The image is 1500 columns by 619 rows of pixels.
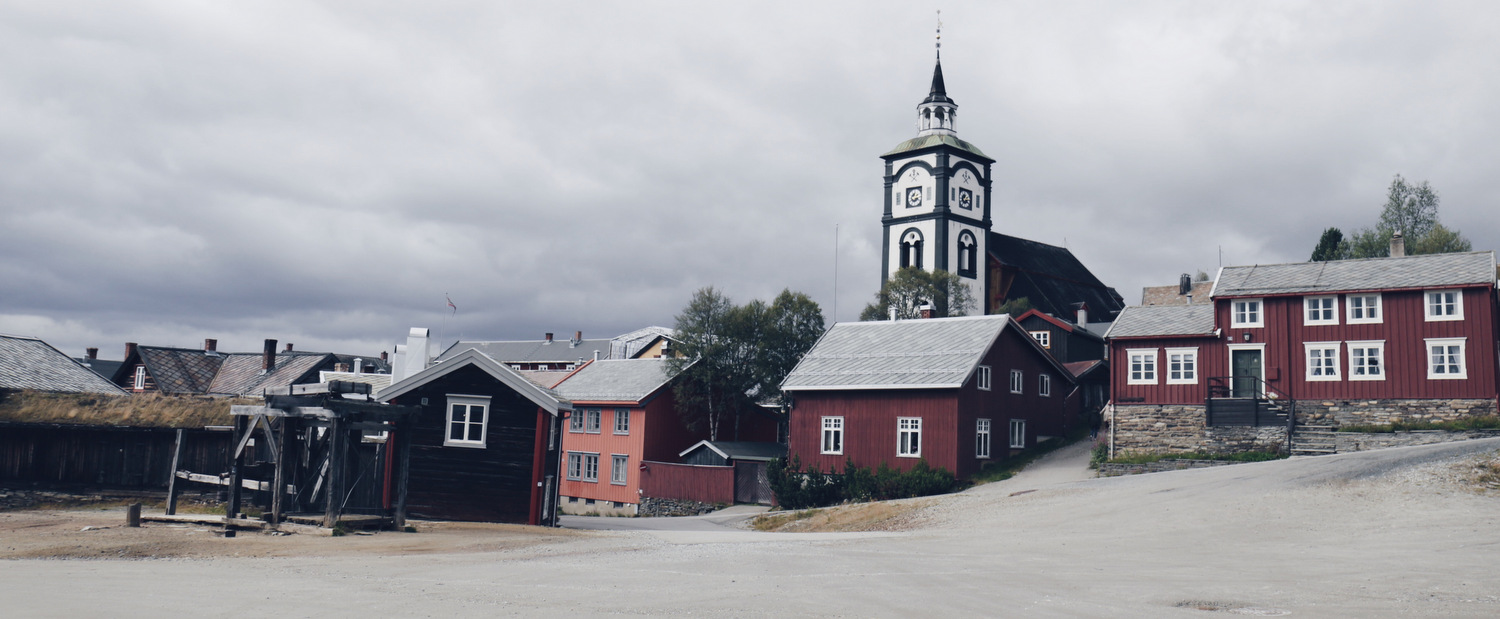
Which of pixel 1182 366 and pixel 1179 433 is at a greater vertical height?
pixel 1182 366

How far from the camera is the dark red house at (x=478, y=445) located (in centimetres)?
2825

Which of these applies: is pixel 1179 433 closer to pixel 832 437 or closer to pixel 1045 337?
pixel 832 437

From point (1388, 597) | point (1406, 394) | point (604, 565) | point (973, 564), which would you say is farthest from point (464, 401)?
point (1406, 394)

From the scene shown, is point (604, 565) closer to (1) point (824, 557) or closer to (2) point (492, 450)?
(1) point (824, 557)

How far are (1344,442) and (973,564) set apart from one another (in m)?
25.8

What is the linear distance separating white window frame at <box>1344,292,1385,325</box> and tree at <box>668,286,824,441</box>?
2587 centimetres

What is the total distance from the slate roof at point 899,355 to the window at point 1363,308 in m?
12.4

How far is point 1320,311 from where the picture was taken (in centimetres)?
4012

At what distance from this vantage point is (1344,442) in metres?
37.0

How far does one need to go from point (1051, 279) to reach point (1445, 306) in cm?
4569

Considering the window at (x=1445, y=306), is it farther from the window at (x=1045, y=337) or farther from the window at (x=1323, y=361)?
the window at (x=1045, y=337)

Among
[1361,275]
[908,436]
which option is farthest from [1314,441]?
[908,436]

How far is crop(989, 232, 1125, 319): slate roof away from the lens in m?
80.3

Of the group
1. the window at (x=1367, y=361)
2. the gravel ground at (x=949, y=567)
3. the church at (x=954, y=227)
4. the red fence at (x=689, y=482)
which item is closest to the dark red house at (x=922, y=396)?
the red fence at (x=689, y=482)
